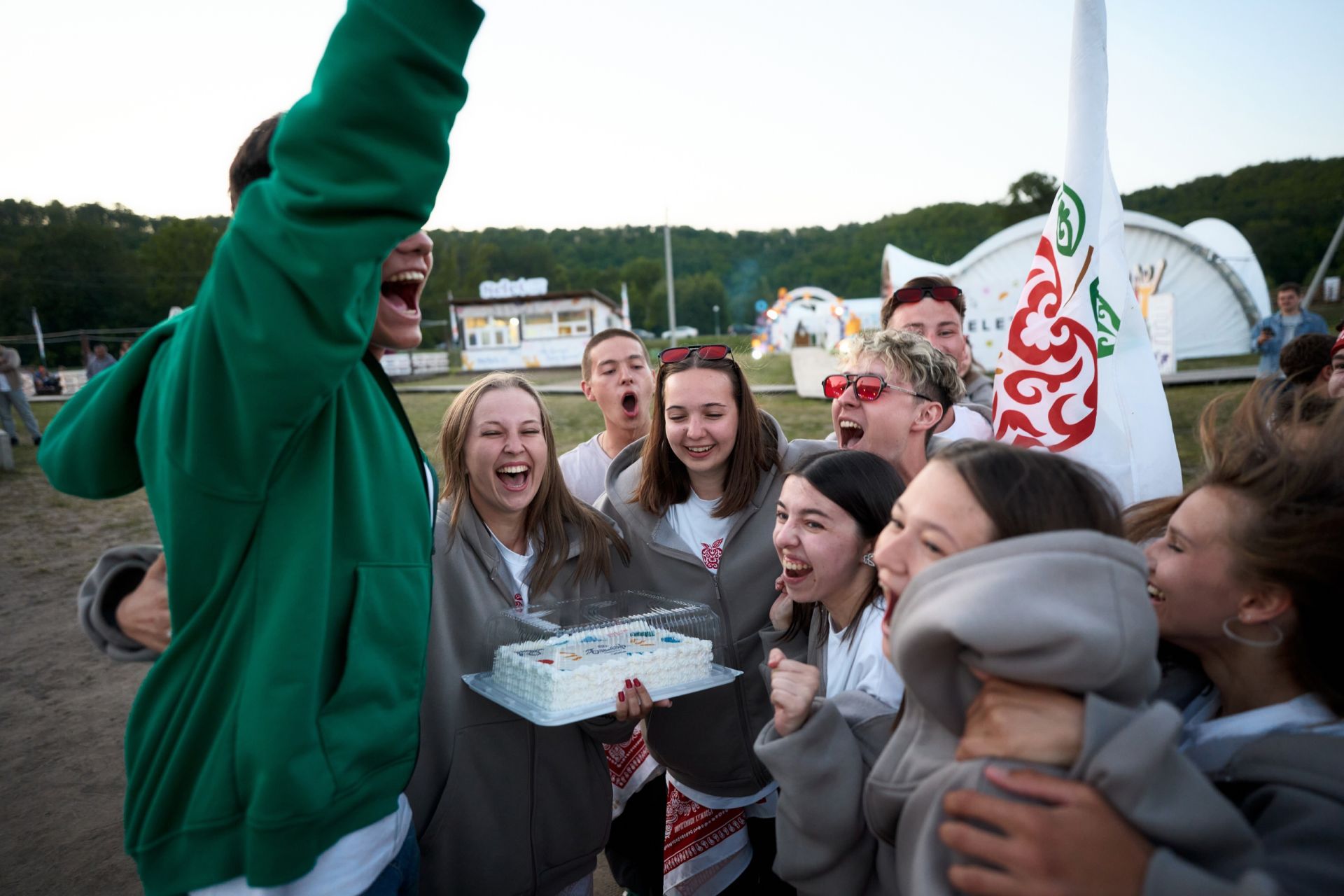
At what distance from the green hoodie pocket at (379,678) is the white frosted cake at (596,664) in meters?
0.63

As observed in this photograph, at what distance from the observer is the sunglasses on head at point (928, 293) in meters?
4.73

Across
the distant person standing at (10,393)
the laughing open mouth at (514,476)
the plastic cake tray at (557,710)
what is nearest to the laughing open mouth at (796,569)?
the plastic cake tray at (557,710)

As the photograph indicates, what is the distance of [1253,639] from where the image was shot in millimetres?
1430

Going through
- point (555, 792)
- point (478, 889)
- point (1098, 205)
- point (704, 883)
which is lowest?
point (704, 883)

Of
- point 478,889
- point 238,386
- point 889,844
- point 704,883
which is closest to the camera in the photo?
point 238,386

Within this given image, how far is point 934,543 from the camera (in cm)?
124

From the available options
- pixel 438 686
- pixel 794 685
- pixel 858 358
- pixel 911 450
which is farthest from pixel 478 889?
pixel 858 358

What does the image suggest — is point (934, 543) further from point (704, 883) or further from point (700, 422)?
point (704, 883)

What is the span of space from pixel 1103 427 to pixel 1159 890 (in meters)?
2.55

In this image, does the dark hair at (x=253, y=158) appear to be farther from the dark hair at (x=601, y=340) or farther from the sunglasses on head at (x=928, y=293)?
the sunglasses on head at (x=928, y=293)

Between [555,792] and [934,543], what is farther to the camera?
[555,792]

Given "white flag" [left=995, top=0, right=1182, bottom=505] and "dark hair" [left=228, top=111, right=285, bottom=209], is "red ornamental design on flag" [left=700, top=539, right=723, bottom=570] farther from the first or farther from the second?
"dark hair" [left=228, top=111, right=285, bottom=209]

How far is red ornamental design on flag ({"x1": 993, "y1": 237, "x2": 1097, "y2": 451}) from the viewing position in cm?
317

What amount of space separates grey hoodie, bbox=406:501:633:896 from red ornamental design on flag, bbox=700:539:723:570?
0.69 m
